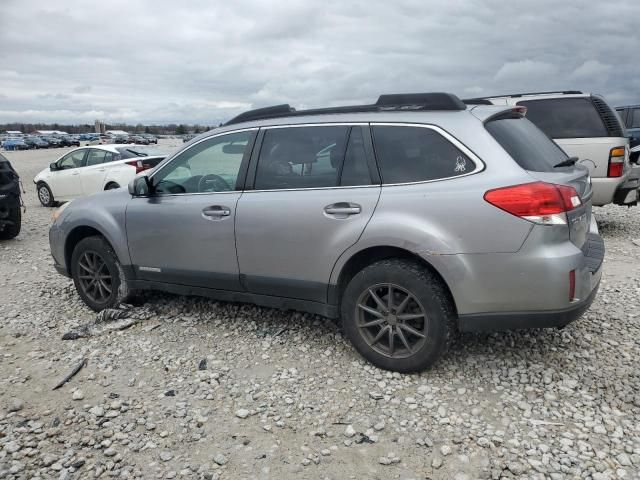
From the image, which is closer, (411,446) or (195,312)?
(411,446)

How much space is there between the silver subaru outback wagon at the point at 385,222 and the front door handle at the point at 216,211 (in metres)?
0.01

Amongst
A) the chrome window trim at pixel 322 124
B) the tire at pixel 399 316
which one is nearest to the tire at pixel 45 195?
the chrome window trim at pixel 322 124

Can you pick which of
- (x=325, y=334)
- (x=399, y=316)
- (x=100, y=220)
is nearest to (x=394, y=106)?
(x=399, y=316)

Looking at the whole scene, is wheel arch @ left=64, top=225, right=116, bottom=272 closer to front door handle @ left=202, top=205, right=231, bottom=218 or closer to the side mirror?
the side mirror

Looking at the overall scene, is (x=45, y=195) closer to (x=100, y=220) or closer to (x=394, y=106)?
(x=100, y=220)

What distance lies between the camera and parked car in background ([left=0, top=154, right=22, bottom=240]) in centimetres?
859

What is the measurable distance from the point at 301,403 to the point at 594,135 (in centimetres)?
636

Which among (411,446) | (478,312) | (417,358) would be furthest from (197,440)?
(478,312)

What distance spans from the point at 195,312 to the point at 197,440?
2032 millimetres

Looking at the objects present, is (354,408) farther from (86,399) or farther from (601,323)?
(601,323)

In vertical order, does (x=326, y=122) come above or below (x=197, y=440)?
above

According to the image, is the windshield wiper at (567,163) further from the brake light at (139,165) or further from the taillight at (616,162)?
the brake light at (139,165)

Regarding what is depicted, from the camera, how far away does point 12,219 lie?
8.82 metres

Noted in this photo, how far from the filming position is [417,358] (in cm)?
345
